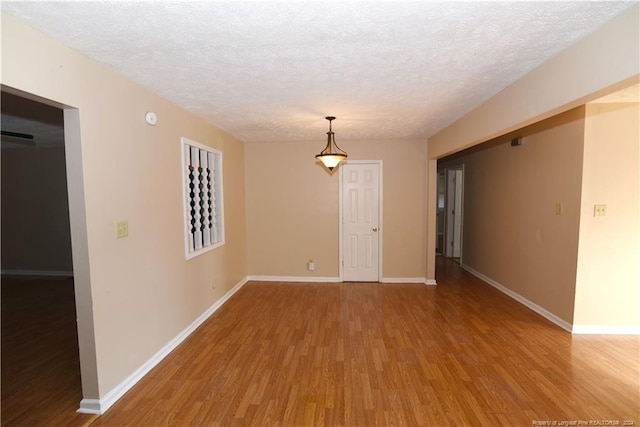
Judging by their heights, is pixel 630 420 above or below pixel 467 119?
below

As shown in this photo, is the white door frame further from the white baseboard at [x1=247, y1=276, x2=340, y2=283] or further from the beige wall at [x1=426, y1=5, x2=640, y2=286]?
the beige wall at [x1=426, y1=5, x2=640, y2=286]

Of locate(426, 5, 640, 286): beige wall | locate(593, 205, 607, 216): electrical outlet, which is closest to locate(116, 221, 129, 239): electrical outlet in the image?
locate(426, 5, 640, 286): beige wall

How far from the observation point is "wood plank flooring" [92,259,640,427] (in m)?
1.96

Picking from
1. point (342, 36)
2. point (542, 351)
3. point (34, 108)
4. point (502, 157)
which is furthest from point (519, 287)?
point (34, 108)

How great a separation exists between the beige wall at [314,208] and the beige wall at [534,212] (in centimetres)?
110

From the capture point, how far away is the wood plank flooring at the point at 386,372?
1958 mm

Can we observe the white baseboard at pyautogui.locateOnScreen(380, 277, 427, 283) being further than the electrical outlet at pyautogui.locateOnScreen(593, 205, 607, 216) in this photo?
Yes

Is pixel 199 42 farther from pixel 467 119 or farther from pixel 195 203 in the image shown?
pixel 467 119

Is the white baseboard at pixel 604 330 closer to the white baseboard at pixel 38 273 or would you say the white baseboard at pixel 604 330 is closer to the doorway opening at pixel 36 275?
the doorway opening at pixel 36 275

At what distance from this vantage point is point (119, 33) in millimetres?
1585

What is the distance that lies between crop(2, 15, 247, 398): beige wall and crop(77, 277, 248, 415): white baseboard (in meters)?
0.04

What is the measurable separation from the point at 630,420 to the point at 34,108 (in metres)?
5.40

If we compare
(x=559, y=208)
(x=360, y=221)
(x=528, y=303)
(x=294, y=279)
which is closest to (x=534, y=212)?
(x=559, y=208)

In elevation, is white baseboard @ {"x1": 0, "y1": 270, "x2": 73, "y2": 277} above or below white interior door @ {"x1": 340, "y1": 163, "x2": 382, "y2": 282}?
below
